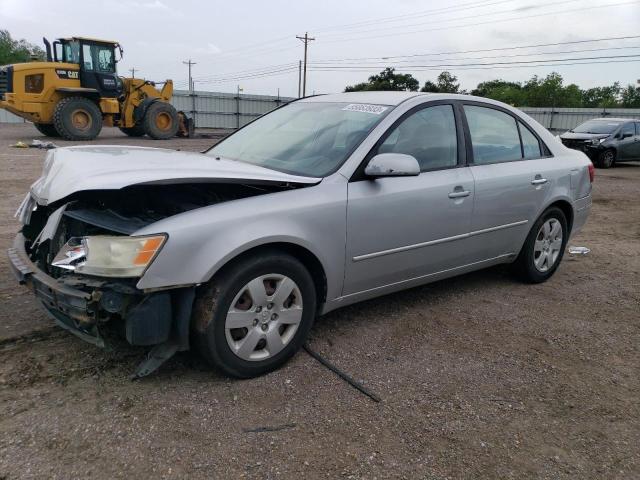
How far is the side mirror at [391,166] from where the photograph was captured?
3229mm

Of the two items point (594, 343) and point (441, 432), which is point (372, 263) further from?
point (594, 343)

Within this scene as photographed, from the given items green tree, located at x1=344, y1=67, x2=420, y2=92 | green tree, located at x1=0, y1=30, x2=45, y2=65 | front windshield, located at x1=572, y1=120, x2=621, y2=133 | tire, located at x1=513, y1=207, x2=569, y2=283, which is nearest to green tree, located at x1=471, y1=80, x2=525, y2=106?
green tree, located at x1=344, y1=67, x2=420, y2=92

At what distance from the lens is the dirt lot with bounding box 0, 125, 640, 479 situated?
2342 millimetres

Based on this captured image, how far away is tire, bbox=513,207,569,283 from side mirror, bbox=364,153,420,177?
1859 millimetres

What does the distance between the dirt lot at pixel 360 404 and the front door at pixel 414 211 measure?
1.44 feet

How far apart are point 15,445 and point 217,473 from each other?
90cm

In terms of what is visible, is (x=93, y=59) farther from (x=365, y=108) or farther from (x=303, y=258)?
(x=303, y=258)

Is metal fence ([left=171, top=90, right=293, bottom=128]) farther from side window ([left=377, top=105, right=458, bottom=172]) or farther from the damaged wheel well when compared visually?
the damaged wheel well

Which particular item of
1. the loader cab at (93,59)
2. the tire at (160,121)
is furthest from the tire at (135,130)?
the loader cab at (93,59)

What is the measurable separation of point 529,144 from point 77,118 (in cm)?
1616

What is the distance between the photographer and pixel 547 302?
4426 mm

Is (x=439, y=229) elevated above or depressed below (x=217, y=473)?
above

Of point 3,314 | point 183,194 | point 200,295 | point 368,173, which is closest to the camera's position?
point 200,295

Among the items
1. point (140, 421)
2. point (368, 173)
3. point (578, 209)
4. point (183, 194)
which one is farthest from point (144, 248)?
point (578, 209)
